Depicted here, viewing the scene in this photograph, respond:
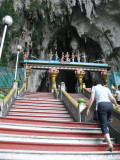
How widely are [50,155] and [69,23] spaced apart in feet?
57.3

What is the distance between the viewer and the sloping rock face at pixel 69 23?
16.6 meters

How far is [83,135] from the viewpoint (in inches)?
130

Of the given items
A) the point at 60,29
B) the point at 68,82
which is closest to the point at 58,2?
the point at 60,29

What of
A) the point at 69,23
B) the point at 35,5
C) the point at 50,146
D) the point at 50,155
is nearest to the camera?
the point at 50,155

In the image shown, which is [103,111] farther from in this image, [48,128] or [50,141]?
[48,128]

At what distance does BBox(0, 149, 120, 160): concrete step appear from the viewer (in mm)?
2379

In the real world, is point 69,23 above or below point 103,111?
above

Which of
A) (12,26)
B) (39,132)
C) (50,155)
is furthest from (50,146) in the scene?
(12,26)

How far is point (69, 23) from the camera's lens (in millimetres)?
17984

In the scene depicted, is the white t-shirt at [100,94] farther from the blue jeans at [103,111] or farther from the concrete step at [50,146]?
the concrete step at [50,146]

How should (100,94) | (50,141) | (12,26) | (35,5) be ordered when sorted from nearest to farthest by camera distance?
(100,94) < (50,141) < (12,26) < (35,5)

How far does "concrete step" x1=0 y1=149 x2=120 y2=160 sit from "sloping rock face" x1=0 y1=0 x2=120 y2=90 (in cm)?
1538

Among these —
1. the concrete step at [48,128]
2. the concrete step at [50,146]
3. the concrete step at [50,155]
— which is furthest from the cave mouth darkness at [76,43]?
the concrete step at [50,155]

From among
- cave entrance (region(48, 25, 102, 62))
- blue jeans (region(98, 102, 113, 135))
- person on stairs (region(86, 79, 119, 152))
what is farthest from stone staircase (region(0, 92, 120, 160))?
cave entrance (region(48, 25, 102, 62))
